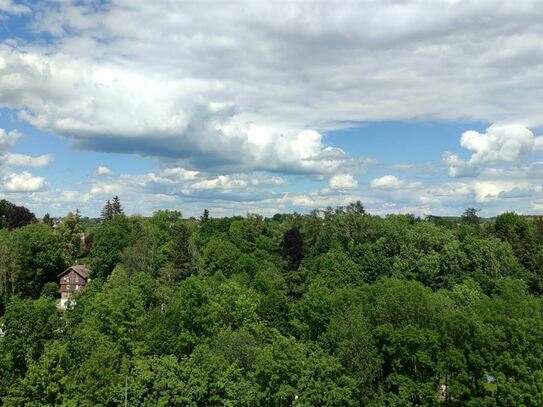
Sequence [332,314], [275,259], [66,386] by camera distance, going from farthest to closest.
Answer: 1. [275,259]
2. [332,314]
3. [66,386]

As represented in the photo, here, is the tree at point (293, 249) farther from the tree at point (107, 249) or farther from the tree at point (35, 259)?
the tree at point (35, 259)

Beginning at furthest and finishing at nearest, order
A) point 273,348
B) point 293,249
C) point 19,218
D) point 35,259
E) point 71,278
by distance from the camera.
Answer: point 19,218 → point 293,249 → point 71,278 → point 35,259 → point 273,348

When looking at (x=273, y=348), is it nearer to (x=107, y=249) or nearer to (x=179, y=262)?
(x=179, y=262)

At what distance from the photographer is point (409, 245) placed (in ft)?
216

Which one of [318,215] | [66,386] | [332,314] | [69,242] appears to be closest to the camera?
[66,386]

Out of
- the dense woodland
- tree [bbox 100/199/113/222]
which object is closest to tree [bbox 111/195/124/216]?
tree [bbox 100/199/113/222]

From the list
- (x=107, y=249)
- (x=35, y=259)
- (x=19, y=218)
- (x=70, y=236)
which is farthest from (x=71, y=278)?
(x=19, y=218)

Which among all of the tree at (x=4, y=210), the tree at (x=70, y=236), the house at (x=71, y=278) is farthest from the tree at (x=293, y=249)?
the tree at (x=4, y=210)

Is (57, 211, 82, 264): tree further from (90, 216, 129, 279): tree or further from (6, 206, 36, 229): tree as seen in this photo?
(6, 206, 36, 229): tree

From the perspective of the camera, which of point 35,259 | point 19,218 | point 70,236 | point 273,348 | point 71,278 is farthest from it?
point 19,218

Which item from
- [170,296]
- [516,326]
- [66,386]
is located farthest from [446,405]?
[170,296]

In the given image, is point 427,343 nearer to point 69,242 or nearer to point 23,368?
point 23,368

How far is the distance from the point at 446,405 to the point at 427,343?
378 centimetres

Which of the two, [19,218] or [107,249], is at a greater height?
[19,218]
